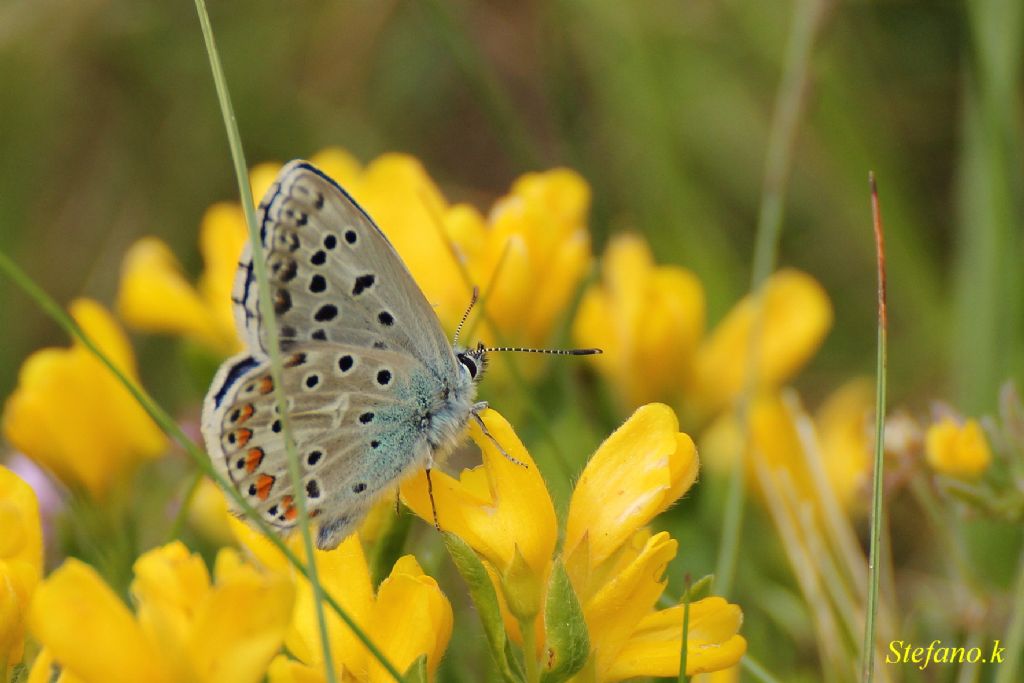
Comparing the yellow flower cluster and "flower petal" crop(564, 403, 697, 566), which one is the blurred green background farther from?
"flower petal" crop(564, 403, 697, 566)

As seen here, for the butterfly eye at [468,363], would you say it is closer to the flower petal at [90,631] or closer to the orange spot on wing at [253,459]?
the orange spot on wing at [253,459]

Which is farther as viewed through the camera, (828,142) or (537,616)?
(828,142)

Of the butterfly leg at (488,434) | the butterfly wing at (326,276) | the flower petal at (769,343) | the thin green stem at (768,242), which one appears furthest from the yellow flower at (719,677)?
the flower petal at (769,343)

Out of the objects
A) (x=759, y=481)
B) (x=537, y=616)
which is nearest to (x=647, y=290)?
(x=759, y=481)

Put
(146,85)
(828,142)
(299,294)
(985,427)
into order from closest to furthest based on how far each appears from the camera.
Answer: (299,294) < (985,427) < (828,142) < (146,85)

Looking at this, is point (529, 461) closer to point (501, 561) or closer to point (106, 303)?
point (501, 561)

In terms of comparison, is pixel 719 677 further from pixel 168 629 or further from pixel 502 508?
pixel 168 629
